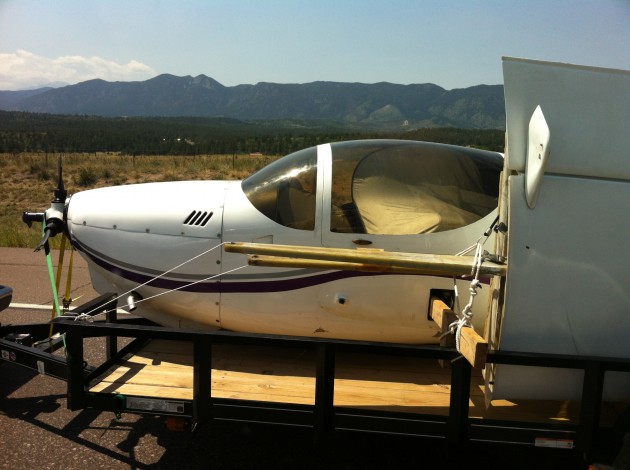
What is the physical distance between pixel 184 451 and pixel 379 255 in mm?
2084

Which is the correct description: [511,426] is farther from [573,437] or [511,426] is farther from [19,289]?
[19,289]

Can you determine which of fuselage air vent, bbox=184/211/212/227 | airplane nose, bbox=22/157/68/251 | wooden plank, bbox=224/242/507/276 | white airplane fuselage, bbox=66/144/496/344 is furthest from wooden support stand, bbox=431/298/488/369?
airplane nose, bbox=22/157/68/251

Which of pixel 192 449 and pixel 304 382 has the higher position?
pixel 304 382

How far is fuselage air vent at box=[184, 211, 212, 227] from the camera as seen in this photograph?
14.0ft

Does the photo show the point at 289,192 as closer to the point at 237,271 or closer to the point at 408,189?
the point at 237,271

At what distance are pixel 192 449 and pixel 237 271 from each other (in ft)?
4.31

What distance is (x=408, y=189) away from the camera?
4.15 m

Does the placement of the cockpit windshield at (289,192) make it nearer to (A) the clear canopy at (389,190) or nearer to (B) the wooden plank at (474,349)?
(A) the clear canopy at (389,190)

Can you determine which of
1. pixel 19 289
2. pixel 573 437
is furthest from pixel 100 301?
pixel 19 289

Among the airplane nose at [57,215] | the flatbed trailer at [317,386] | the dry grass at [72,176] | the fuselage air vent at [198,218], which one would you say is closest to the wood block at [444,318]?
the flatbed trailer at [317,386]

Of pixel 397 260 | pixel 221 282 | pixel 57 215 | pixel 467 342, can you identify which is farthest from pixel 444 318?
pixel 57 215

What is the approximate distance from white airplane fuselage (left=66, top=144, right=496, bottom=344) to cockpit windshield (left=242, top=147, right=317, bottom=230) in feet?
0.18

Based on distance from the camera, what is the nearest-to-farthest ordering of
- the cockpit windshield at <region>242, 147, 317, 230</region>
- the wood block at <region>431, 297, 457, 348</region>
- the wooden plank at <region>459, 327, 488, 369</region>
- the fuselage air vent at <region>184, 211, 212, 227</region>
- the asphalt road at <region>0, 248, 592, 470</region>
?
1. the wooden plank at <region>459, 327, 488, 369</region>
2. the wood block at <region>431, 297, 457, 348</region>
3. the asphalt road at <region>0, 248, 592, 470</region>
4. the cockpit windshield at <region>242, 147, 317, 230</region>
5. the fuselage air vent at <region>184, 211, 212, 227</region>

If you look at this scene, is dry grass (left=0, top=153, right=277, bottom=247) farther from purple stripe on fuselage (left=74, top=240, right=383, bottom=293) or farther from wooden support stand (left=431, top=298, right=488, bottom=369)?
wooden support stand (left=431, top=298, right=488, bottom=369)
